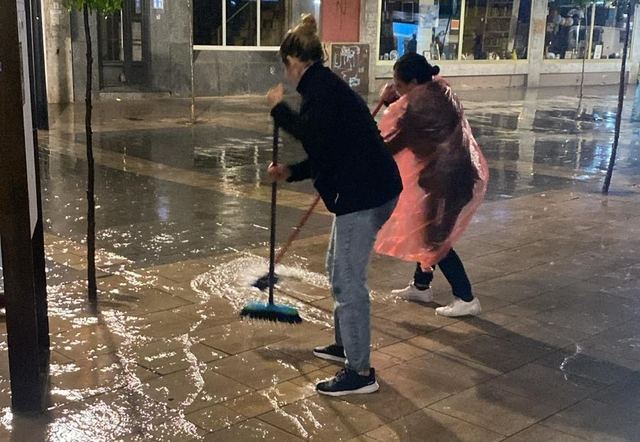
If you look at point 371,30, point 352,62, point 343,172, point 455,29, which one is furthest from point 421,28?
point 343,172

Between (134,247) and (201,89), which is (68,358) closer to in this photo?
(134,247)

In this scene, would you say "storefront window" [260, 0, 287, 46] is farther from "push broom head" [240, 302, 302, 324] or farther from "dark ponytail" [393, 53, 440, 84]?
"push broom head" [240, 302, 302, 324]

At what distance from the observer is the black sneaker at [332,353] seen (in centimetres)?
480

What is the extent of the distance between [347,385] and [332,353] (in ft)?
1.64

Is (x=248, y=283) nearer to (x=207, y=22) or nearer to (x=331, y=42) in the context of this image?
(x=207, y=22)

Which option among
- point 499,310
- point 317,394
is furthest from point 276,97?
point 499,310

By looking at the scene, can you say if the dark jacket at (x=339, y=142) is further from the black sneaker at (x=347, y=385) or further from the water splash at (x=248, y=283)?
the water splash at (x=248, y=283)

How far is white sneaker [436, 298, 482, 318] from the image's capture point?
5594 millimetres

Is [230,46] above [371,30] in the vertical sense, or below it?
below

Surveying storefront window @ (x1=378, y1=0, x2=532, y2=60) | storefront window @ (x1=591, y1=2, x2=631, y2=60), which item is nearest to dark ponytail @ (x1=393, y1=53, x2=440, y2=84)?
storefront window @ (x1=378, y1=0, x2=532, y2=60)

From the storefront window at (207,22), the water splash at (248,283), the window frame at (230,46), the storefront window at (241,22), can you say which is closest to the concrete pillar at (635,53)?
the window frame at (230,46)

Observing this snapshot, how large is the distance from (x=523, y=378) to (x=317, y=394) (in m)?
1.18

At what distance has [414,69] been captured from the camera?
5.27m

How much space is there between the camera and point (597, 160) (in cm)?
1298
